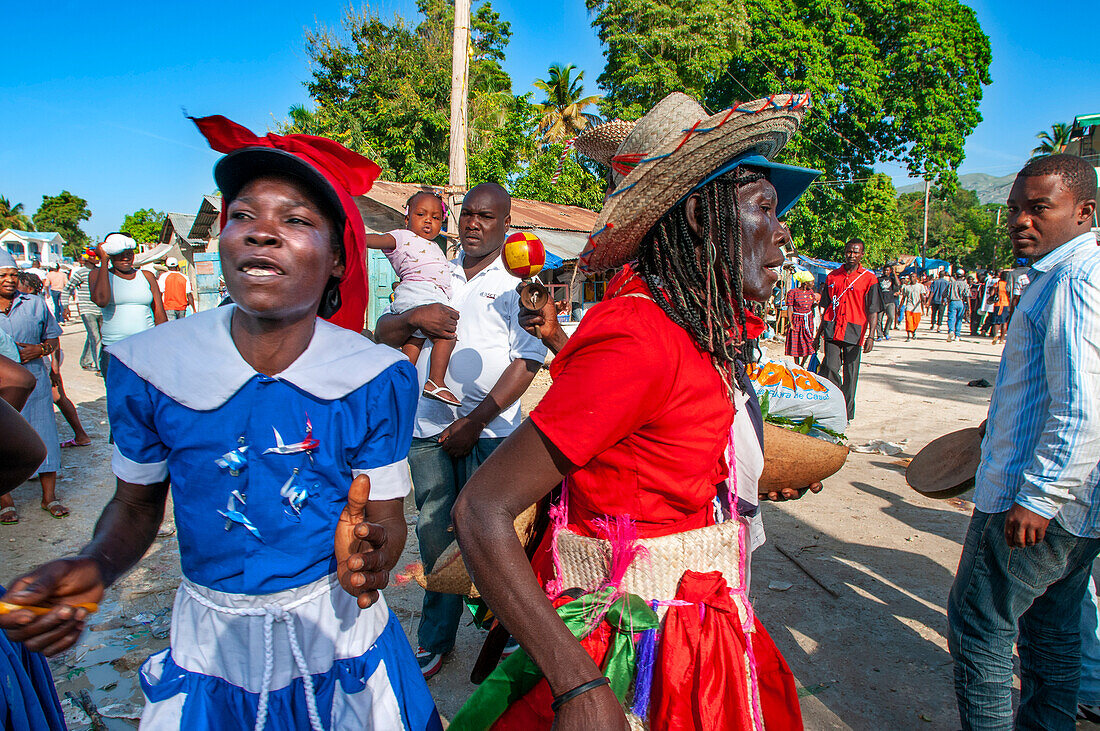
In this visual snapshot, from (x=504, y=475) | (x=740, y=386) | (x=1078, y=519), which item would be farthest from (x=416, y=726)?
(x=1078, y=519)

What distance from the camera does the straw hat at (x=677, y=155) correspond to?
133cm

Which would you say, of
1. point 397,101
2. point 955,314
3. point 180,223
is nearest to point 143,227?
point 180,223

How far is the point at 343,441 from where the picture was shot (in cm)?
150

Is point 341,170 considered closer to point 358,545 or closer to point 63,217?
point 358,545

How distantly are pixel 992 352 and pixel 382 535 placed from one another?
A: 17627 mm

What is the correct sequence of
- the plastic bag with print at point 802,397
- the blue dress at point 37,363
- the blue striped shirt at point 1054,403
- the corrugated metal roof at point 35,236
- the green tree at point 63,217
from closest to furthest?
1. the blue striped shirt at point 1054,403
2. the plastic bag with print at point 802,397
3. the blue dress at point 37,363
4. the corrugated metal roof at point 35,236
5. the green tree at point 63,217

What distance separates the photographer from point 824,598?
379 centimetres

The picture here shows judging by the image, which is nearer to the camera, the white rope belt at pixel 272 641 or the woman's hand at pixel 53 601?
the woman's hand at pixel 53 601

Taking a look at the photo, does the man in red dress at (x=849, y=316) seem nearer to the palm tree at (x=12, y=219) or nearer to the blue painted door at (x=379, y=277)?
the blue painted door at (x=379, y=277)

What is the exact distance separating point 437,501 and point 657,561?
184cm

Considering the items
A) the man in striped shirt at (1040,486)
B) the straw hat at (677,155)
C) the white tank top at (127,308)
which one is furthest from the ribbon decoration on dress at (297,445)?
the white tank top at (127,308)

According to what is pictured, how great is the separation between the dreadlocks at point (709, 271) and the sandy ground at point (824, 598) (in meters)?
2.22

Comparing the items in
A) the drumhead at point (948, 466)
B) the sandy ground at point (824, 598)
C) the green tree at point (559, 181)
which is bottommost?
the sandy ground at point (824, 598)

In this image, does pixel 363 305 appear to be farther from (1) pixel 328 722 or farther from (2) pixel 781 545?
(2) pixel 781 545
